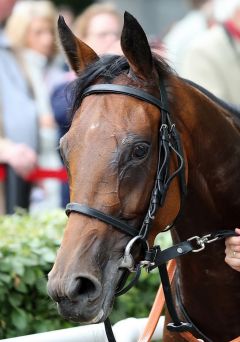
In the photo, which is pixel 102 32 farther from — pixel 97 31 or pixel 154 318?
pixel 154 318

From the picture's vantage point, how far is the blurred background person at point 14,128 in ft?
23.2

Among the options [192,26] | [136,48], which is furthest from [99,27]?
[136,48]

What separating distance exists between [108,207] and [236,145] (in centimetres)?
71

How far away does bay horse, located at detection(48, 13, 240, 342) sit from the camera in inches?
134

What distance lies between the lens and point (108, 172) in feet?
11.5

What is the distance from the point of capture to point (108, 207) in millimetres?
3461

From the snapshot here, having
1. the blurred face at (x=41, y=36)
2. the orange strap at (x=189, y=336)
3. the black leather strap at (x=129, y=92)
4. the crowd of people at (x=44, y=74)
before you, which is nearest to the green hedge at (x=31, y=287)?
the orange strap at (x=189, y=336)

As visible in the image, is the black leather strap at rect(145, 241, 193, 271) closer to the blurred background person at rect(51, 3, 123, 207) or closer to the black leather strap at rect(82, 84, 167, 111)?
the black leather strap at rect(82, 84, 167, 111)

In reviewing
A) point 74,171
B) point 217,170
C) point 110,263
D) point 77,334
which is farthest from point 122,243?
point 77,334

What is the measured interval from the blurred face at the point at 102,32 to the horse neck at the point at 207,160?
3275 mm

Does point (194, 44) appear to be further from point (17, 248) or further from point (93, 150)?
point (93, 150)

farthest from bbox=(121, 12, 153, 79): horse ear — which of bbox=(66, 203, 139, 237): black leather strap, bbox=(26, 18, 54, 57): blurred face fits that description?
bbox=(26, 18, 54, 57): blurred face

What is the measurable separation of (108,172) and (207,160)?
0.51 m

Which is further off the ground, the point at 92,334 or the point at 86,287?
the point at 86,287
